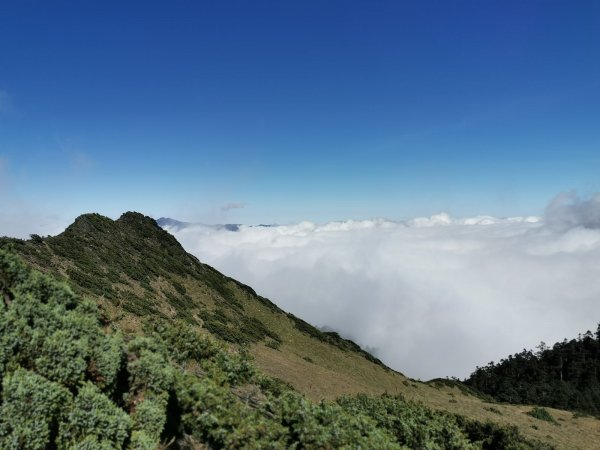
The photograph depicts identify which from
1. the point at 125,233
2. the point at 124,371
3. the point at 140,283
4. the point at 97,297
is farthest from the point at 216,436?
the point at 125,233

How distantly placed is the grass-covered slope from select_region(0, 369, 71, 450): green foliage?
0.02 metres

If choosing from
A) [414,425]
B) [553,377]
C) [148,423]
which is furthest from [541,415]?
[553,377]

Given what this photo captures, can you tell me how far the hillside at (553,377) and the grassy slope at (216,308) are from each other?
47.0 m

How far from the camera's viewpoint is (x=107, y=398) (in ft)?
28.9

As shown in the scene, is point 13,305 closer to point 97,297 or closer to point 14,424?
point 14,424

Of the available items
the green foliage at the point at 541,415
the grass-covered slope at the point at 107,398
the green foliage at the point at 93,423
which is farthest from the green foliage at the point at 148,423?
the green foliage at the point at 541,415

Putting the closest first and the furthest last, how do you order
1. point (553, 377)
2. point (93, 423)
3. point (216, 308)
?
point (93, 423) → point (216, 308) → point (553, 377)

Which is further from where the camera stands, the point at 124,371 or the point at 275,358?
the point at 275,358

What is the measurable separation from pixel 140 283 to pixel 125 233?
49.9 ft

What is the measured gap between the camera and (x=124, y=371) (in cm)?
1020

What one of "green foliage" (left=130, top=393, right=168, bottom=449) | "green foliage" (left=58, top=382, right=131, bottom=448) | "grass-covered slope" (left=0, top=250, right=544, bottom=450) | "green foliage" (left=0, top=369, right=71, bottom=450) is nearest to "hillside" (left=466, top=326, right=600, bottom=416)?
"grass-covered slope" (left=0, top=250, right=544, bottom=450)

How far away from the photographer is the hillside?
85.4 metres

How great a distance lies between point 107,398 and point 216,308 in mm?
38135

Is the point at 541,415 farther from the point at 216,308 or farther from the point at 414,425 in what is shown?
the point at 216,308
